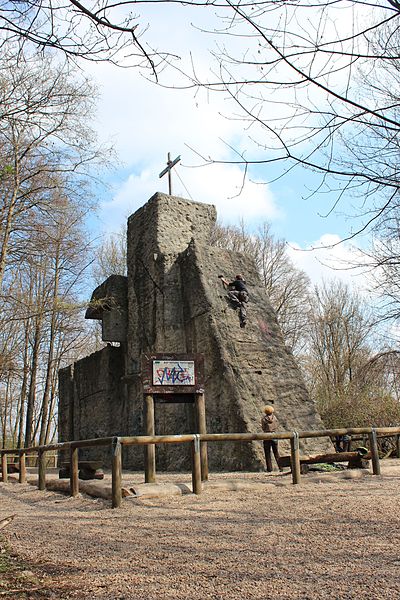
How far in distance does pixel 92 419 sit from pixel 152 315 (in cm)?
421

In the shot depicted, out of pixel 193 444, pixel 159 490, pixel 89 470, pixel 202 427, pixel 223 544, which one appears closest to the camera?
pixel 223 544

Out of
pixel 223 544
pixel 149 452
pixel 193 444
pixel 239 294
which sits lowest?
pixel 223 544

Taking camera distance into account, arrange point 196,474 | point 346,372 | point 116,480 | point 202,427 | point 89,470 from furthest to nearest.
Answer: point 346,372 → point 89,470 → point 202,427 → point 196,474 → point 116,480

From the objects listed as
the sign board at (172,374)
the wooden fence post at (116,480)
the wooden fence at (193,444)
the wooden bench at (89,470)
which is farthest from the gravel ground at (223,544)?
the sign board at (172,374)

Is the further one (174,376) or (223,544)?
(174,376)

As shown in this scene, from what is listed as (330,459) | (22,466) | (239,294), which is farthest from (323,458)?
(22,466)

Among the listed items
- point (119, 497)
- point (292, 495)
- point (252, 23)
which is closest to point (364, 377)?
point (292, 495)

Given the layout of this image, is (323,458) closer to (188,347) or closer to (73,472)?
(73,472)

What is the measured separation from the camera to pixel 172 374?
876 centimetres

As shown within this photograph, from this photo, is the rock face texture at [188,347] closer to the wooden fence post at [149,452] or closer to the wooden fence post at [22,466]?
the wooden fence post at [149,452]

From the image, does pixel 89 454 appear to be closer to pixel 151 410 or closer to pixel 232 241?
pixel 151 410

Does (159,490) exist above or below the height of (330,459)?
below

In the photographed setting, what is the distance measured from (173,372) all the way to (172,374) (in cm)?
3

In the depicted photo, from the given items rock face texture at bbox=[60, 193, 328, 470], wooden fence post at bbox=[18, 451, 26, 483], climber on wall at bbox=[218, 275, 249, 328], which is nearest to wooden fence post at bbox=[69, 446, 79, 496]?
rock face texture at bbox=[60, 193, 328, 470]
